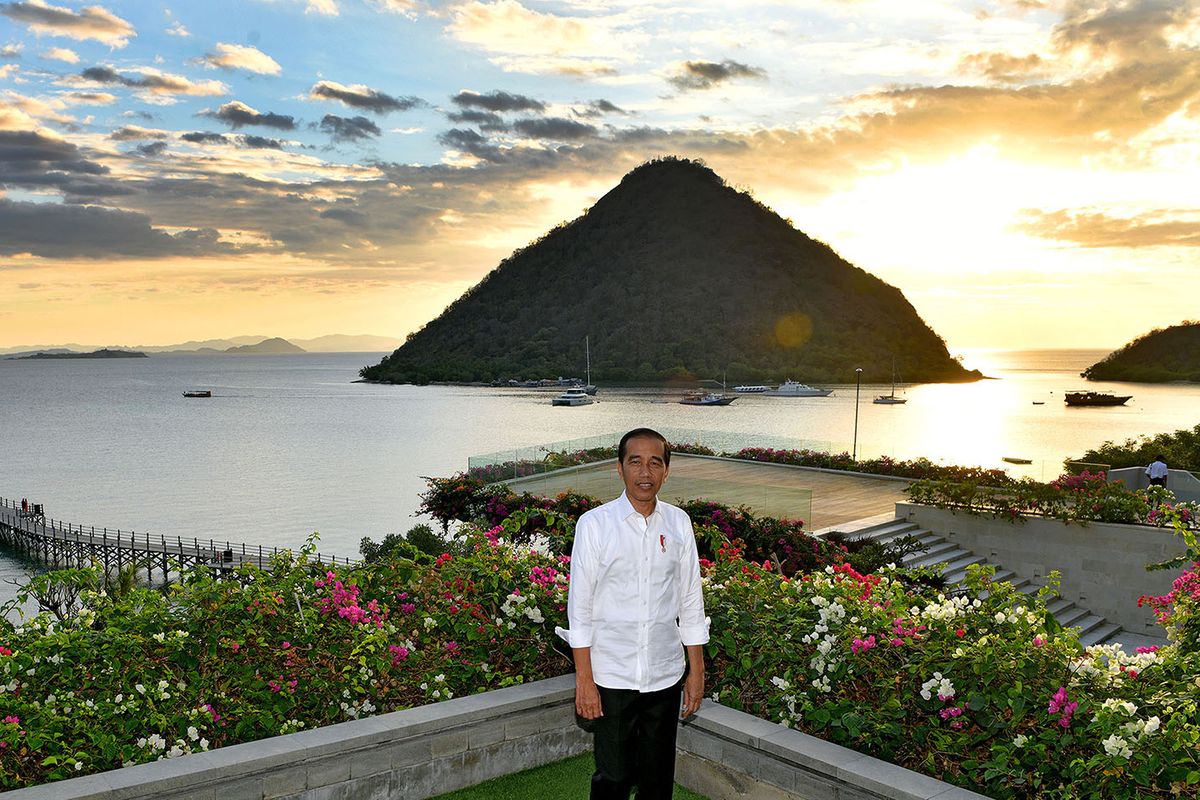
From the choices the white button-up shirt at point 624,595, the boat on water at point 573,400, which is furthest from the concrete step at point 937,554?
the boat on water at point 573,400

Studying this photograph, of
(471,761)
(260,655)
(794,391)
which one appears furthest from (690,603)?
(794,391)

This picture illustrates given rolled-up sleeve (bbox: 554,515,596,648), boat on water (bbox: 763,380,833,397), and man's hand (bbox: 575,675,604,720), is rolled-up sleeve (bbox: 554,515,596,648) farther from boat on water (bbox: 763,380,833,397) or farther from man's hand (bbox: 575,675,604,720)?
boat on water (bbox: 763,380,833,397)

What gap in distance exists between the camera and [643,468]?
4055 millimetres

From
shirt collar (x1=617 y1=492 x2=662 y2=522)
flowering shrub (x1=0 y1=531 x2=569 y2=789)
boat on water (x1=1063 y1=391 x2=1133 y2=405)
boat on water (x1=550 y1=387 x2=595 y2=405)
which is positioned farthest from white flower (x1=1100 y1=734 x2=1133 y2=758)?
boat on water (x1=1063 y1=391 x2=1133 y2=405)

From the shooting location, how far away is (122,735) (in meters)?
5.00

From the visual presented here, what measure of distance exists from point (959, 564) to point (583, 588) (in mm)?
16878

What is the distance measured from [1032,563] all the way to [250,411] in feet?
518

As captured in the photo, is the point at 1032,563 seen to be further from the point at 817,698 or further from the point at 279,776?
the point at 279,776

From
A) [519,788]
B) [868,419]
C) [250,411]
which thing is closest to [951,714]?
[519,788]

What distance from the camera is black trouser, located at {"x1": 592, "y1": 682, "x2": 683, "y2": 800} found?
161 inches

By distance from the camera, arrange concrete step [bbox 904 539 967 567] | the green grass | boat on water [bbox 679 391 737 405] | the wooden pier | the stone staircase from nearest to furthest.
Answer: the green grass, the stone staircase, concrete step [bbox 904 539 967 567], the wooden pier, boat on water [bbox 679 391 737 405]

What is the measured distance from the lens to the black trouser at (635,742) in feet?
13.4

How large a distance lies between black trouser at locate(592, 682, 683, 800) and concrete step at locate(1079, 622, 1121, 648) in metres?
15.5

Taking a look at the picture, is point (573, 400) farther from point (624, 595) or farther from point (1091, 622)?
point (624, 595)
